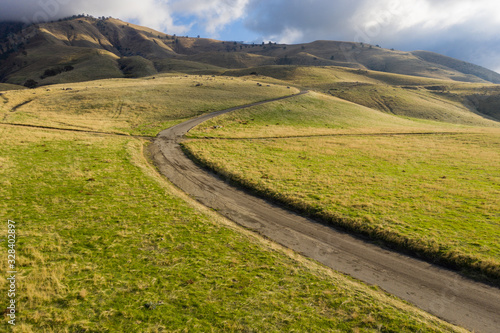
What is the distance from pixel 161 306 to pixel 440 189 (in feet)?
97.7

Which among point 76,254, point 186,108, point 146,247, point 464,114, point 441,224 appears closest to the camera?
point 76,254

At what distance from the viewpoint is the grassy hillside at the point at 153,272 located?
1000cm

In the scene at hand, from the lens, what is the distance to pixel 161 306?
1042 cm

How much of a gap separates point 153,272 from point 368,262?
12768mm

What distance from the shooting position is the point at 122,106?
2611 inches

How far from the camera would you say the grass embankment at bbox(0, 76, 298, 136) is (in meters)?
50.2

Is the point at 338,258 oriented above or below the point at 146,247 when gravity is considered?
above

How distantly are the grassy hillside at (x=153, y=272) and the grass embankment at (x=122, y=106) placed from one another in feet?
97.4

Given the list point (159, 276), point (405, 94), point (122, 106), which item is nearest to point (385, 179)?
point (159, 276)

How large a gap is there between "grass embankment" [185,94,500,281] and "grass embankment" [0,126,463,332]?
705cm

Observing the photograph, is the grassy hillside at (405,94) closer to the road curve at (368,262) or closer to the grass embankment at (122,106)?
the grass embankment at (122,106)

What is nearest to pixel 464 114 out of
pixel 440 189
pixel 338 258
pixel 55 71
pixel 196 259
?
pixel 440 189

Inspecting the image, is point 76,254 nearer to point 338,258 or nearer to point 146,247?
point 146,247

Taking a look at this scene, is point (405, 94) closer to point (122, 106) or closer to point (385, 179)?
point (385, 179)
